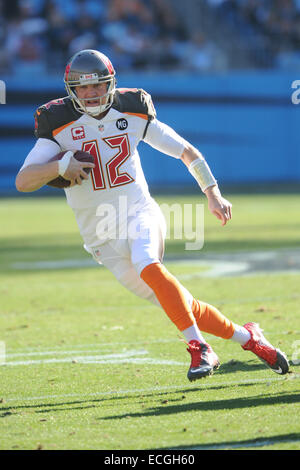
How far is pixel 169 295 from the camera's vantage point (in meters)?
4.52

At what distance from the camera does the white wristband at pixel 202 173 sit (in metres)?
4.89

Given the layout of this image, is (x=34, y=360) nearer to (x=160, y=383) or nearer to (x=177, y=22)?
(x=160, y=383)

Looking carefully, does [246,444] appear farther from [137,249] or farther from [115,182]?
[115,182]

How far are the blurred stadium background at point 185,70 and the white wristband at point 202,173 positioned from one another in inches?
651

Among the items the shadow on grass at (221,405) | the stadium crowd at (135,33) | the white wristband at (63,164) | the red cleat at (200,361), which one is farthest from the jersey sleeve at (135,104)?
the stadium crowd at (135,33)

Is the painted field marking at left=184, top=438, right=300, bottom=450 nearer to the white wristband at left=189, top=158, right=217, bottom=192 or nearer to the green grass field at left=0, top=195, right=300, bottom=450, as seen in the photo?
the green grass field at left=0, top=195, right=300, bottom=450

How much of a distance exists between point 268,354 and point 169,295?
0.66 metres

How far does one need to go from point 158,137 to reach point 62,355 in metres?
1.69

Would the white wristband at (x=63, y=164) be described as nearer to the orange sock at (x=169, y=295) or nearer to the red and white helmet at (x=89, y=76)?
the red and white helmet at (x=89, y=76)

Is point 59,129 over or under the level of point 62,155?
Result: over

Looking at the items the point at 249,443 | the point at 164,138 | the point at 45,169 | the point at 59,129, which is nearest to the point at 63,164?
the point at 45,169

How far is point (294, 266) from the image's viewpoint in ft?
31.4

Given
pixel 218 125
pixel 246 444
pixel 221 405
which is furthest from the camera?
pixel 218 125

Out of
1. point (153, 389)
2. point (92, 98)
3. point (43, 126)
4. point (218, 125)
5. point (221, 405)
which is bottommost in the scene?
point (218, 125)
